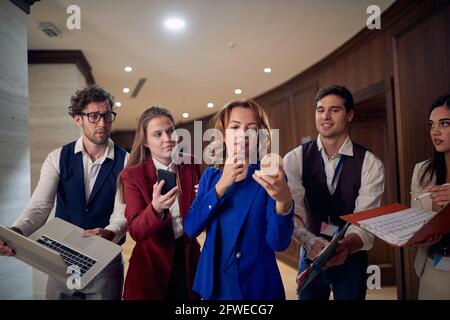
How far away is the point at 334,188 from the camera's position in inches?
55.9

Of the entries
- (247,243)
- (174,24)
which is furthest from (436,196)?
(174,24)

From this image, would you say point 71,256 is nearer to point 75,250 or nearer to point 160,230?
point 75,250

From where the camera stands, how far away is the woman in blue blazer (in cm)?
111

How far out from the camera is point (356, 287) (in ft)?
4.58

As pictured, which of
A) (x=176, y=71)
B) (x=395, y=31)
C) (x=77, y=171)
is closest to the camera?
(x=77, y=171)

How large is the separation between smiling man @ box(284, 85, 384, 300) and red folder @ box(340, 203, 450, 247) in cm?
8

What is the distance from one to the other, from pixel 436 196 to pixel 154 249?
46.7 inches

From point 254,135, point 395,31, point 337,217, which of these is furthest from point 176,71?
point 395,31

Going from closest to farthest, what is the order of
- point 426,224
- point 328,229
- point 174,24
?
point 426,224 < point 328,229 < point 174,24

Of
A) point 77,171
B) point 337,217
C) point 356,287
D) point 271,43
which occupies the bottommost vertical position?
point 356,287

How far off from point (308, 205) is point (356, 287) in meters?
0.40

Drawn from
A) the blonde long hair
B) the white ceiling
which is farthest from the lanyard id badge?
the blonde long hair

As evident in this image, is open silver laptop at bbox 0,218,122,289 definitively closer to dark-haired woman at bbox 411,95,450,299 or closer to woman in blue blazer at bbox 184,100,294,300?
woman in blue blazer at bbox 184,100,294,300
